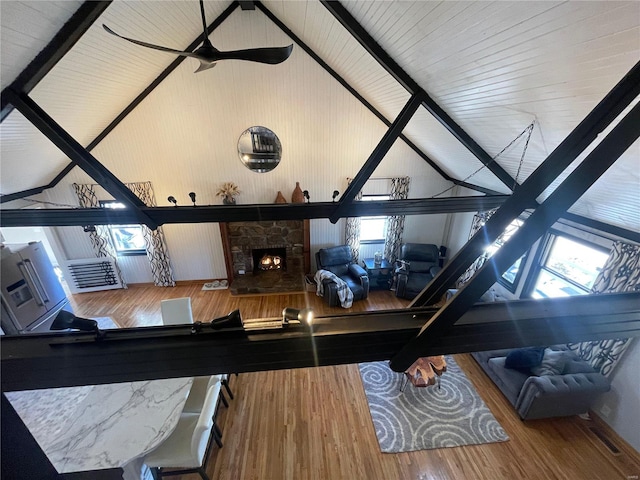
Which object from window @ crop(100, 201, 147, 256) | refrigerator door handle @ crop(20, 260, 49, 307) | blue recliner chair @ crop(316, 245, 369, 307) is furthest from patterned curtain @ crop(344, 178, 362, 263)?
refrigerator door handle @ crop(20, 260, 49, 307)

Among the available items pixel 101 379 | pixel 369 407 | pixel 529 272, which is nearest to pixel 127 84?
pixel 101 379

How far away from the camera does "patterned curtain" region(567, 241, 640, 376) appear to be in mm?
3035

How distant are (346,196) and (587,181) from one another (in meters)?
2.48

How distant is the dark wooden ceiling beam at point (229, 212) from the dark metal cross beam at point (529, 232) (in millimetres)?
2392

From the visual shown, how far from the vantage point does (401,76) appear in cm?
298

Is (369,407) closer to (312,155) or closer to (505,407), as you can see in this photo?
(505,407)

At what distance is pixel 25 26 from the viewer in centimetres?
212

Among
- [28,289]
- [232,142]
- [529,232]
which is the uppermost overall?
[232,142]

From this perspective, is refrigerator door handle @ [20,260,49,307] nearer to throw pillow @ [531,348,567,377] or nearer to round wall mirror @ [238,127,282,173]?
round wall mirror @ [238,127,282,173]

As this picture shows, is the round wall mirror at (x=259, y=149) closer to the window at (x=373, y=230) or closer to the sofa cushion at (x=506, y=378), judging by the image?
the window at (x=373, y=230)

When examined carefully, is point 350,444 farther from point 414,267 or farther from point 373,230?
point 373,230

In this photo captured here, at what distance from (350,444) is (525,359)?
97.3 inches

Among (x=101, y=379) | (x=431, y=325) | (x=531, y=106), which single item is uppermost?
(x=531, y=106)

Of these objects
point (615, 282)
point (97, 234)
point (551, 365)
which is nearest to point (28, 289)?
point (97, 234)
